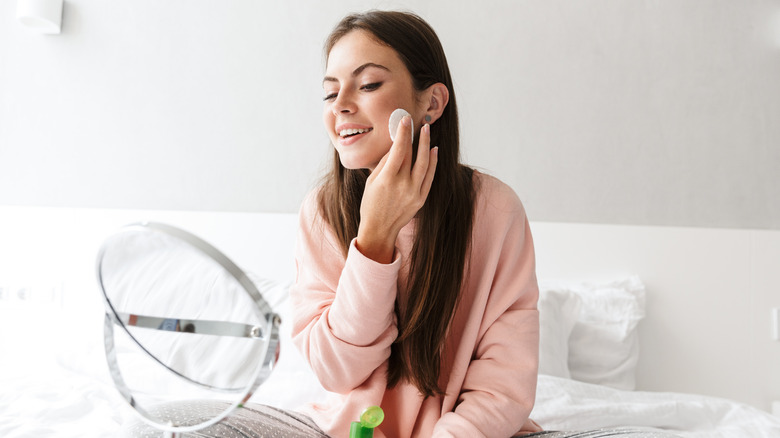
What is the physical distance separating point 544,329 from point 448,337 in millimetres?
699

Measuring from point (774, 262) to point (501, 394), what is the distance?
4.60ft

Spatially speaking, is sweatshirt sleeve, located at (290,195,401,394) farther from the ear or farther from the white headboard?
the white headboard

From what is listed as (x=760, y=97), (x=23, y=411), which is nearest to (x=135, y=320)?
(x=23, y=411)

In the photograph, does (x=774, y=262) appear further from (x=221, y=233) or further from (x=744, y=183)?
(x=221, y=233)

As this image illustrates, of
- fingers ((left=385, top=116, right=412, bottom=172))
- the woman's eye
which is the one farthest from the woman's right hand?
the woman's eye

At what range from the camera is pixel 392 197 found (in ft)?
2.95

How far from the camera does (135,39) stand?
2135 millimetres

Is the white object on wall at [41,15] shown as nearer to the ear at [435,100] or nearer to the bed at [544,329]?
the bed at [544,329]

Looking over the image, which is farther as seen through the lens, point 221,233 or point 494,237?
point 221,233

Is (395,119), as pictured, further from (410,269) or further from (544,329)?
(544,329)

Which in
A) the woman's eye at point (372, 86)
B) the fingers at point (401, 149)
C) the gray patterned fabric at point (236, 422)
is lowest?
the gray patterned fabric at point (236, 422)

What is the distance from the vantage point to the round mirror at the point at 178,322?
51 centimetres

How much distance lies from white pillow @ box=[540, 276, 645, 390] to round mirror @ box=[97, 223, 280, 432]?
1351mm

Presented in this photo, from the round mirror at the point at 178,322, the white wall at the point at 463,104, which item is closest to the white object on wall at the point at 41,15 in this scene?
the white wall at the point at 463,104
